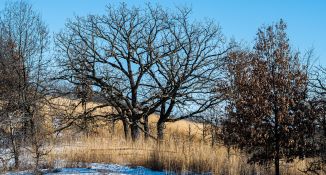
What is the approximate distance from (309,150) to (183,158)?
3.78 m

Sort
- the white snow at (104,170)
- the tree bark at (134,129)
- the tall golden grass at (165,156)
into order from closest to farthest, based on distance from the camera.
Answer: the white snow at (104,170)
the tall golden grass at (165,156)
the tree bark at (134,129)

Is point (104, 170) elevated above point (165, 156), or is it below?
below

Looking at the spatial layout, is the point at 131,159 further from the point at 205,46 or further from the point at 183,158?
the point at 205,46

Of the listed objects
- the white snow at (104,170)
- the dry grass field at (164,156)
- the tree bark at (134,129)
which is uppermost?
the tree bark at (134,129)

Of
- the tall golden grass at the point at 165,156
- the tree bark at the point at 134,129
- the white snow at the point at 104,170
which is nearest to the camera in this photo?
the white snow at the point at 104,170

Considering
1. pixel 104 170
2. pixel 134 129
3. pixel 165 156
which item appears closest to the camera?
pixel 104 170

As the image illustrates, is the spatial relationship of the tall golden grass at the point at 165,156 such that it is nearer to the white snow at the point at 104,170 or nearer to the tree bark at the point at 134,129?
the white snow at the point at 104,170

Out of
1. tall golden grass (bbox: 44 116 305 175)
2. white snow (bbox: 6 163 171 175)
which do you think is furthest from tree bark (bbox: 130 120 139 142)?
white snow (bbox: 6 163 171 175)

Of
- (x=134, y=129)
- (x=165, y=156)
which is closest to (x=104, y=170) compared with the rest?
(x=165, y=156)

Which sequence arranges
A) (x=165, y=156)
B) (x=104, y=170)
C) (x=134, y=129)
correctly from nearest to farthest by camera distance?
(x=104, y=170), (x=165, y=156), (x=134, y=129)

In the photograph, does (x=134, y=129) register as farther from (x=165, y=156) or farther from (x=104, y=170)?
(x=104, y=170)

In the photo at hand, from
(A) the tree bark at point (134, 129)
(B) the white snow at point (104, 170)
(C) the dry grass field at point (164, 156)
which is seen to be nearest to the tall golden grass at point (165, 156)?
(C) the dry grass field at point (164, 156)

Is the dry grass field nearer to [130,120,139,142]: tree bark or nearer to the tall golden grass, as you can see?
the tall golden grass

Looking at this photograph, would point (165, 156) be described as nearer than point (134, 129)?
Yes
